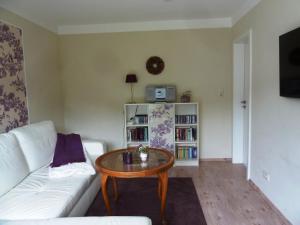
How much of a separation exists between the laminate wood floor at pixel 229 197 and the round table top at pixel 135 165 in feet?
2.24

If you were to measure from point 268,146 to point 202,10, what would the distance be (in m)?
2.13

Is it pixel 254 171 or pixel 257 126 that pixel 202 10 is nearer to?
pixel 257 126

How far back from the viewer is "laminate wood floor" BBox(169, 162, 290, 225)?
2332 millimetres

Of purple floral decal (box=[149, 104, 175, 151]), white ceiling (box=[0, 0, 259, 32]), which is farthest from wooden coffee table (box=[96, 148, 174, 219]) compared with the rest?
white ceiling (box=[0, 0, 259, 32])

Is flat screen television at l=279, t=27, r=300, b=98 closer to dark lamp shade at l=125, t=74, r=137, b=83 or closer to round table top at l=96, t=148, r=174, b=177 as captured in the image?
round table top at l=96, t=148, r=174, b=177

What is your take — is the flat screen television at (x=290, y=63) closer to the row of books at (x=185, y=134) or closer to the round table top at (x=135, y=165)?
the round table top at (x=135, y=165)

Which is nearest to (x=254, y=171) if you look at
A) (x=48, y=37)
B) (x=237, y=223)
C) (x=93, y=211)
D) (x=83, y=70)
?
(x=237, y=223)

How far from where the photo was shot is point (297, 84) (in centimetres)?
193

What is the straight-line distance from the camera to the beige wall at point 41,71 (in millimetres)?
3249

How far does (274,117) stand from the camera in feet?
8.10

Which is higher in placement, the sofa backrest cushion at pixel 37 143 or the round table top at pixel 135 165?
the sofa backrest cushion at pixel 37 143

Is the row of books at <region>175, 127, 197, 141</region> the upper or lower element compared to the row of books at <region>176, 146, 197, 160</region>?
upper

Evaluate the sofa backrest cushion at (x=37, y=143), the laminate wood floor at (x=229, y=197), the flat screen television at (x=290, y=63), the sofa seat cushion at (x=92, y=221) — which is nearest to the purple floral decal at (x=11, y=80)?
the sofa backrest cushion at (x=37, y=143)

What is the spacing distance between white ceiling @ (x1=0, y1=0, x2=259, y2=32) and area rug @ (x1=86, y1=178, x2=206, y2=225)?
2375 mm
